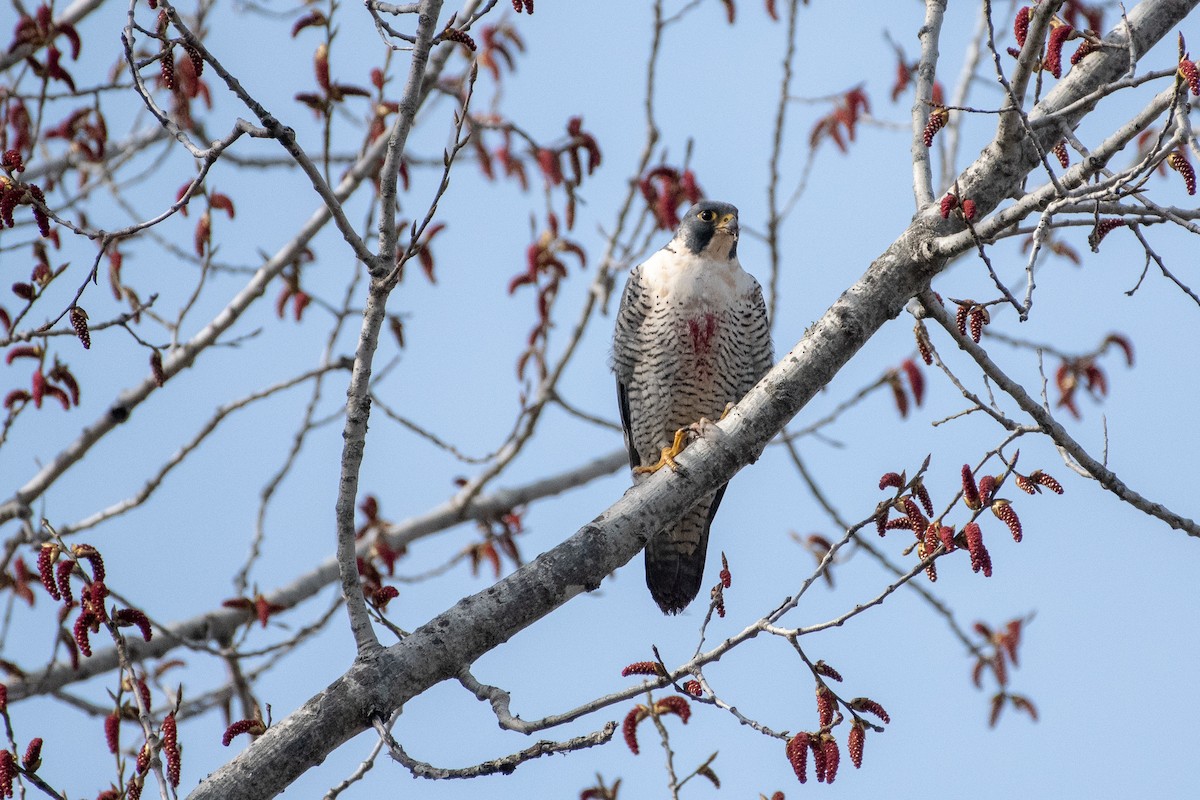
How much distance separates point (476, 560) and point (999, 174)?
12.3 ft

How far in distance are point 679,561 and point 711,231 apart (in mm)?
1628

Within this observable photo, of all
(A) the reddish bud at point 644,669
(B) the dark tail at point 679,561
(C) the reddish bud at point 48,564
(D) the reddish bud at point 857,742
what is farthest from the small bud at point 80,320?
(B) the dark tail at point 679,561

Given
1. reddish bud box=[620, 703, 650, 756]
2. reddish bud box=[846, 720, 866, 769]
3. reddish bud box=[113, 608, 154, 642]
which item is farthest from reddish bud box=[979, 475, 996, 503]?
reddish bud box=[113, 608, 154, 642]

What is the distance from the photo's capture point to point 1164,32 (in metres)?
3.73

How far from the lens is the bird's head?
608cm

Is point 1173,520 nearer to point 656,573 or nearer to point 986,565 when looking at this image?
point 986,565

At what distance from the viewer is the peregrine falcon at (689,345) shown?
235 inches

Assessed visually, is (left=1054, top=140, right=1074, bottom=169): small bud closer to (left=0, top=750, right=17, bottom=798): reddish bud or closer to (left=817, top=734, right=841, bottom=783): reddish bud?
(left=817, top=734, right=841, bottom=783): reddish bud

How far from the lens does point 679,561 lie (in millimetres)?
6105

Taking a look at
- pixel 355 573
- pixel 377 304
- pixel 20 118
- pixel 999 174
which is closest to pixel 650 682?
pixel 355 573

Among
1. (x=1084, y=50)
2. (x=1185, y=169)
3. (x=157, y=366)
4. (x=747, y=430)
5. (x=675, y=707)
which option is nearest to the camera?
(x=1185, y=169)

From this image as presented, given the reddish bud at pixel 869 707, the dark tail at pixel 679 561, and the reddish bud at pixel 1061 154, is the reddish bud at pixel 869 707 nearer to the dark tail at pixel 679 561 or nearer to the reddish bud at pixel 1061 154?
the reddish bud at pixel 1061 154

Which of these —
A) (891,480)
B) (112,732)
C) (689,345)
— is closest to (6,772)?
(112,732)

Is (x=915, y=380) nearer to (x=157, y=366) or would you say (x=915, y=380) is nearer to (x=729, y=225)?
(x=729, y=225)
